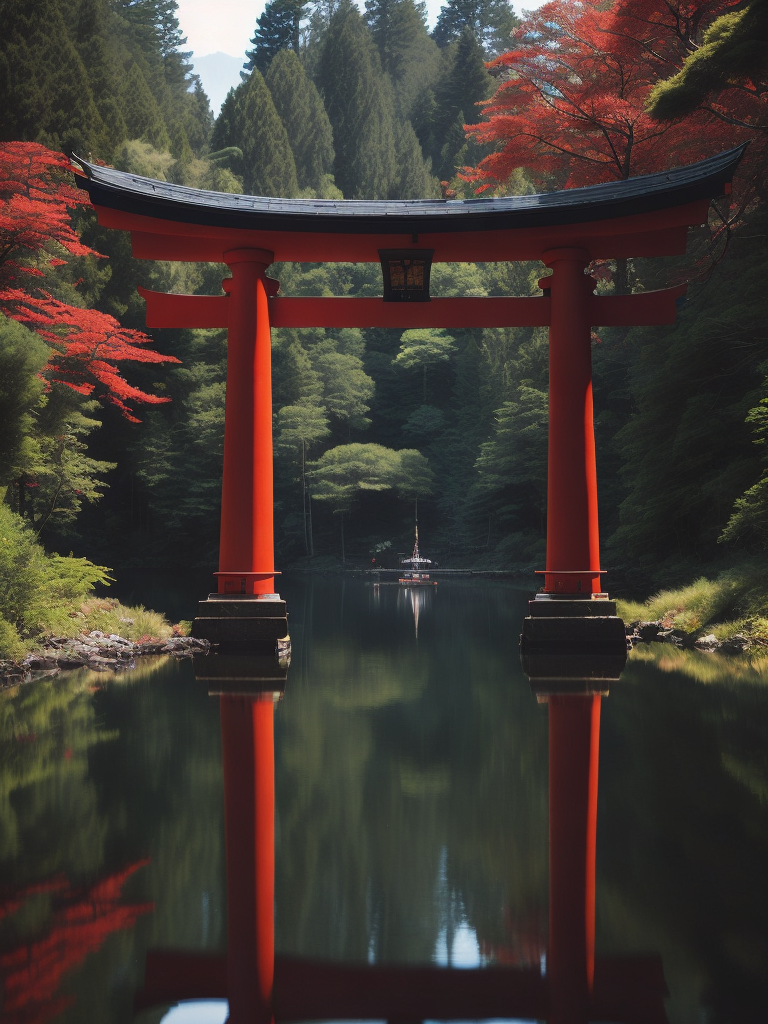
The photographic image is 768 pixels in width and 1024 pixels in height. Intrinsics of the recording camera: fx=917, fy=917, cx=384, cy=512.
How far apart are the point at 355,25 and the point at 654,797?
62158 millimetres

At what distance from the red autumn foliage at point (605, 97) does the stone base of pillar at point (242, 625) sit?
10.9 m


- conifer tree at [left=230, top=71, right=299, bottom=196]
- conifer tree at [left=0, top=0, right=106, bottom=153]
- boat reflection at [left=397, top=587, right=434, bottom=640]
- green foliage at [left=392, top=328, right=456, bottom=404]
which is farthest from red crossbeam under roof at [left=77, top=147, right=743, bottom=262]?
conifer tree at [left=230, top=71, right=299, bottom=196]

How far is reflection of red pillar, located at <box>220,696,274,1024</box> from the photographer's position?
285 centimetres

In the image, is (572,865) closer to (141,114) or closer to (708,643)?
(708,643)

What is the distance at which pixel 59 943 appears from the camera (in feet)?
10.00

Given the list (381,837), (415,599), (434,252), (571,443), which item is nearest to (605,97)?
(434,252)

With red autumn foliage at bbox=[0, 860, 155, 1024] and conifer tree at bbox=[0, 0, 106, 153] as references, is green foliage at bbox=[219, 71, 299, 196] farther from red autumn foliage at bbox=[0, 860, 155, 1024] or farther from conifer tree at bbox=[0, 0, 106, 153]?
red autumn foliage at bbox=[0, 860, 155, 1024]

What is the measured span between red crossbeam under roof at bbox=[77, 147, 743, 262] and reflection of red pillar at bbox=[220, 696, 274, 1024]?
6.36m

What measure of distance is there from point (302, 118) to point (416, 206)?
44.2 m

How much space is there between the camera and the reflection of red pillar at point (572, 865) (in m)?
2.83

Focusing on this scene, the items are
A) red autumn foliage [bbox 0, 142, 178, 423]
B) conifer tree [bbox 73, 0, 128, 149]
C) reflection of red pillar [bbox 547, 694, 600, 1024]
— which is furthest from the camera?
conifer tree [bbox 73, 0, 128, 149]

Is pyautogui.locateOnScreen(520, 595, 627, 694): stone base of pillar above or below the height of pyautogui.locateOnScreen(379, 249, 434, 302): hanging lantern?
below

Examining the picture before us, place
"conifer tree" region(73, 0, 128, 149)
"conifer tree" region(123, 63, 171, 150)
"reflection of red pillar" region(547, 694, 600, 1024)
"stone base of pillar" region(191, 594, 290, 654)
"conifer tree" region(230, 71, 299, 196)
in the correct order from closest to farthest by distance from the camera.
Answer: "reflection of red pillar" region(547, 694, 600, 1024), "stone base of pillar" region(191, 594, 290, 654), "conifer tree" region(73, 0, 128, 149), "conifer tree" region(123, 63, 171, 150), "conifer tree" region(230, 71, 299, 196)

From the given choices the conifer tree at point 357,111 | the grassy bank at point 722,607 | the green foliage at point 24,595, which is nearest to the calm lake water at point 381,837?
the green foliage at point 24,595
